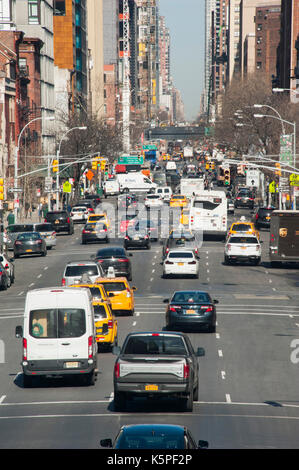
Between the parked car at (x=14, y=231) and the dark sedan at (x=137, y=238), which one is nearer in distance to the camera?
the dark sedan at (x=137, y=238)

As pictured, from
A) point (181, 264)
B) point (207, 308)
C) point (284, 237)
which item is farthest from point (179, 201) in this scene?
point (207, 308)

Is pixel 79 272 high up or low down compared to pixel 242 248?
up

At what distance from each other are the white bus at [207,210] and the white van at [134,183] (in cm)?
5799

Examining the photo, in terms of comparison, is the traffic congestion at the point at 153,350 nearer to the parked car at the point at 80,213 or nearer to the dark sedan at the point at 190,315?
the dark sedan at the point at 190,315

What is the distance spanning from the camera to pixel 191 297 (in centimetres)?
3219

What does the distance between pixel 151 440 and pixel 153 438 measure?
5 centimetres

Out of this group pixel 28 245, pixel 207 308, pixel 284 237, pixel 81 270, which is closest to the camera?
pixel 207 308

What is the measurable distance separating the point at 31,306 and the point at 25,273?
28967 mm

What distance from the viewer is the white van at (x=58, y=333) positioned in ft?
72.1

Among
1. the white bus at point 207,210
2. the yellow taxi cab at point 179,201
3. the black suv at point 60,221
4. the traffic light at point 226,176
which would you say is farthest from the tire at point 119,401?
the traffic light at point 226,176

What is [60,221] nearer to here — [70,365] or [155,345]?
[70,365]

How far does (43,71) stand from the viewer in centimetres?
12019

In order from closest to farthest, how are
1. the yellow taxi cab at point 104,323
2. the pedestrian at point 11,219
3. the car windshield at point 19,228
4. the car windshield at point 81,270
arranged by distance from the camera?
the yellow taxi cab at point 104,323 → the car windshield at point 81,270 → the car windshield at point 19,228 → the pedestrian at point 11,219

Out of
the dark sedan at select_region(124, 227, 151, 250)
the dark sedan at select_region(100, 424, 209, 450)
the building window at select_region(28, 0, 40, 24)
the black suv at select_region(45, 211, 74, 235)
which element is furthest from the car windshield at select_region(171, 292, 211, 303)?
the building window at select_region(28, 0, 40, 24)
